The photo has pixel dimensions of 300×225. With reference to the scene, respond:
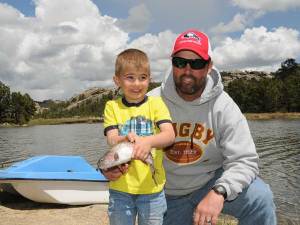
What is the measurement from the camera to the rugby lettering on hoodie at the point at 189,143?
17.6 feet

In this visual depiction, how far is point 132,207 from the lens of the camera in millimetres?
4613

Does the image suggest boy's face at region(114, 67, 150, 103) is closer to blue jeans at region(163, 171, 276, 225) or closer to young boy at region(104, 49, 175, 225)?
young boy at region(104, 49, 175, 225)

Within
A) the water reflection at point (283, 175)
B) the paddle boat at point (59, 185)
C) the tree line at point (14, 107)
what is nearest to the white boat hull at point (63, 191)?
the paddle boat at point (59, 185)

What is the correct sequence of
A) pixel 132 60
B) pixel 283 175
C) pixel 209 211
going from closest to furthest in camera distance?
pixel 209 211 → pixel 132 60 → pixel 283 175

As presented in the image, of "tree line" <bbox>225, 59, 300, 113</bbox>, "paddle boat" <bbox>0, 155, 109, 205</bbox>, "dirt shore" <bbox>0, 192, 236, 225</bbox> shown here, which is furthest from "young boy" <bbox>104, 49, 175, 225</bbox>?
"tree line" <bbox>225, 59, 300, 113</bbox>

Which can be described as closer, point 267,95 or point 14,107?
point 267,95

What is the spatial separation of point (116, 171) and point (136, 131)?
0.49m

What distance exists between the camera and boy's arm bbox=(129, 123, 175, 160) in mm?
4098

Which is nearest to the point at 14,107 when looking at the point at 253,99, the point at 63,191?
the point at 253,99

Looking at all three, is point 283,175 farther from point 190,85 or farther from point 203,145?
point 190,85

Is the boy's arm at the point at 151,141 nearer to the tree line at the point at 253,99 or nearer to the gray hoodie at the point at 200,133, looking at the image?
the gray hoodie at the point at 200,133

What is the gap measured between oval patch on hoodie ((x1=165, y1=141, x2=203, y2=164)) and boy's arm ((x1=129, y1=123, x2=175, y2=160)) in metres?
0.93

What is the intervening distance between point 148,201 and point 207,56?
1835mm

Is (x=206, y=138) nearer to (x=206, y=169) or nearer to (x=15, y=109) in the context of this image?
(x=206, y=169)
